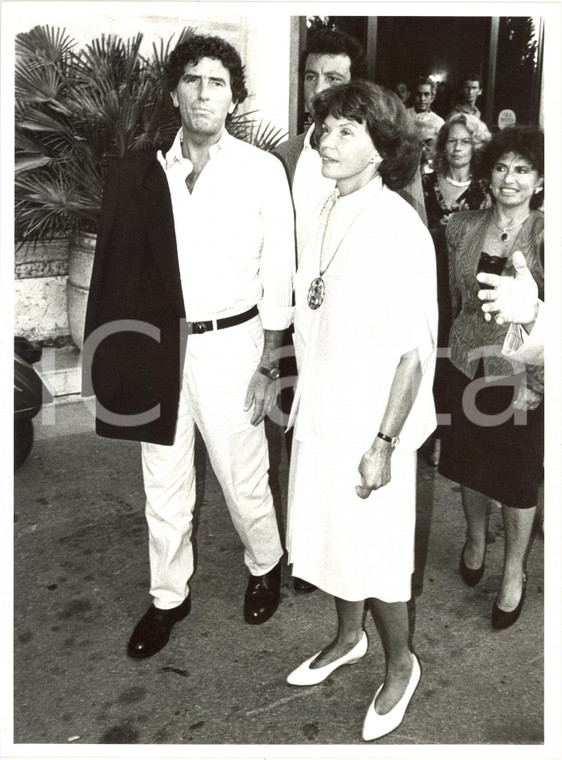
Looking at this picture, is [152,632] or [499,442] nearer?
A: [152,632]

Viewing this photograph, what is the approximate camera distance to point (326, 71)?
3.33 meters

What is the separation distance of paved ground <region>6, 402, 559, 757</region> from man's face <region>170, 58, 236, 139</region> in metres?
1.83

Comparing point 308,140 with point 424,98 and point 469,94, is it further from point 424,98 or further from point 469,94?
point 469,94

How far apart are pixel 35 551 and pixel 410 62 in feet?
19.6

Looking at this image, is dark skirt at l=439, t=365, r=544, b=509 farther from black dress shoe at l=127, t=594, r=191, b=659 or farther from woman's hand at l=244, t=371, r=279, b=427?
black dress shoe at l=127, t=594, r=191, b=659

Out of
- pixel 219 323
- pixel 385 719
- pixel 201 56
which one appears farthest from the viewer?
pixel 219 323

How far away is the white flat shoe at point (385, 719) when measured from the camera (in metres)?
2.54

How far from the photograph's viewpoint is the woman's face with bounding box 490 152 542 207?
2.97 metres

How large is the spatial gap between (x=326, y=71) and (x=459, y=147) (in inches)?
36.5

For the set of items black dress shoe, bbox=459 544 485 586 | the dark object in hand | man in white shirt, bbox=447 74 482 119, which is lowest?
black dress shoe, bbox=459 544 485 586

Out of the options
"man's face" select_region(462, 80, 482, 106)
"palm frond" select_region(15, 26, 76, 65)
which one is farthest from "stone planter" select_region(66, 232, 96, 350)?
"man's face" select_region(462, 80, 482, 106)

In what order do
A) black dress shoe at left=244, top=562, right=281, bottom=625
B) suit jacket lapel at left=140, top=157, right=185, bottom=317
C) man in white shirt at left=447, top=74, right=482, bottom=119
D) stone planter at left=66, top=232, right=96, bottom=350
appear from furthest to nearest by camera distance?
man in white shirt at left=447, top=74, right=482, bottom=119 < stone planter at left=66, top=232, right=96, bottom=350 < black dress shoe at left=244, top=562, right=281, bottom=625 < suit jacket lapel at left=140, top=157, right=185, bottom=317

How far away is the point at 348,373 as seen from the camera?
2.32m

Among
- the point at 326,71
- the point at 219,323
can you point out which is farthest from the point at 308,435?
the point at 326,71
